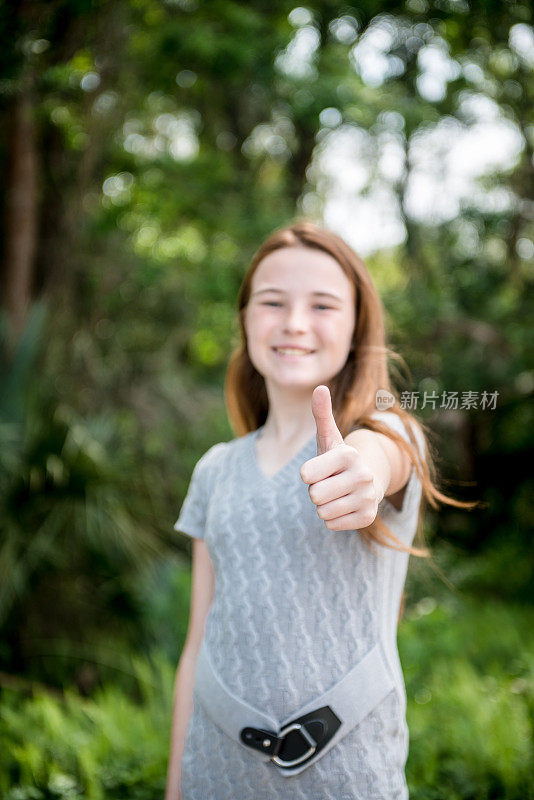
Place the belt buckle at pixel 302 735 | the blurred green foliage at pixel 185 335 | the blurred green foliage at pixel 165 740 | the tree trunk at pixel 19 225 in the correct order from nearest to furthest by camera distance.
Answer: the belt buckle at pixel 302 735, the blurred green foliage at pixel 165 740, the blurred green foliage at pixel 185 335, the tree trunk at pixel 19 225

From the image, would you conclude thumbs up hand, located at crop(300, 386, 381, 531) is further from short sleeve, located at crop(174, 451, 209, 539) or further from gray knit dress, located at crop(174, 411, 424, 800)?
short sleeve, located at crop(174, 451, 209, 539)

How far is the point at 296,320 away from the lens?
1.31 metres

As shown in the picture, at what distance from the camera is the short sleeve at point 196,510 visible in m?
1.53

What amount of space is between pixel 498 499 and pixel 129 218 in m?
4.34

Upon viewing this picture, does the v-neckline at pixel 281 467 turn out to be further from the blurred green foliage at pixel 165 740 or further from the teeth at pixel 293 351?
the blurred green foliage at pixel 165 740

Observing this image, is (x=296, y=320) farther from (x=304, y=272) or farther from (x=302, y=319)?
(x=304, y=272)

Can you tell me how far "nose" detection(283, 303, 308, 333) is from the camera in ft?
4.28

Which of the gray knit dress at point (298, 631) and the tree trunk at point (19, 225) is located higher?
the tree trunk at point (19, 225)

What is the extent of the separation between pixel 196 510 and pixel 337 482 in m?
0.69

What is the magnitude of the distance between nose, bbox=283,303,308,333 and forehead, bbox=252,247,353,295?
5 centimetres

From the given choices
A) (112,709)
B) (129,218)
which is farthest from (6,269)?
(112,709)

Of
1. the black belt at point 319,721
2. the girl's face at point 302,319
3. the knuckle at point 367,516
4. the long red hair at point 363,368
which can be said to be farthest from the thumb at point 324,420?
the black belt at point 319,721

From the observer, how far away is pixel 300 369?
1.33 meters

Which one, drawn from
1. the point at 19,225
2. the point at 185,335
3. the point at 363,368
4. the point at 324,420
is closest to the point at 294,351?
the point at 363,368
